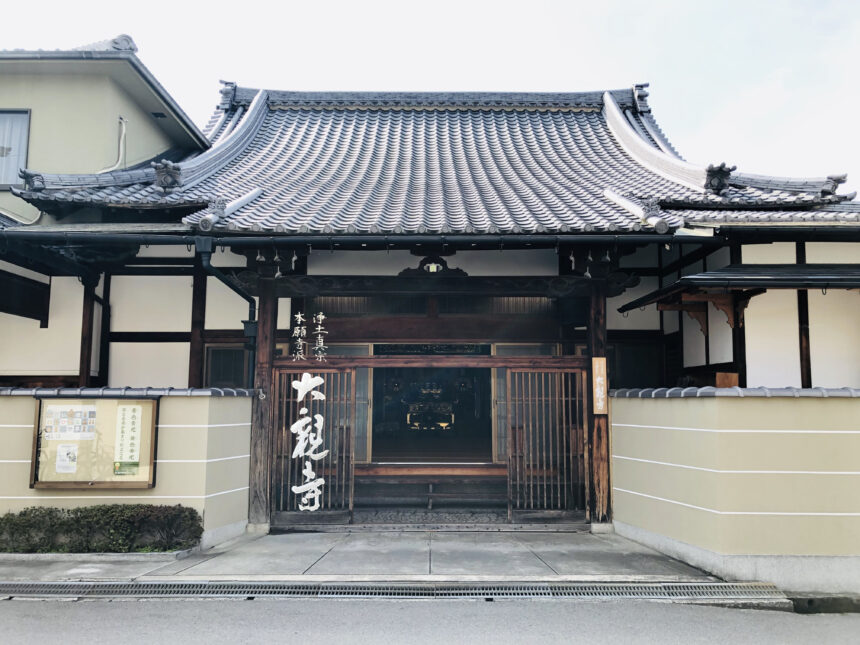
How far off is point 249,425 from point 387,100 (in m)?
9.29

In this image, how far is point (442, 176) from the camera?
1085 centimetres

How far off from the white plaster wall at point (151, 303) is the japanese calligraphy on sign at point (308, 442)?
2422mm

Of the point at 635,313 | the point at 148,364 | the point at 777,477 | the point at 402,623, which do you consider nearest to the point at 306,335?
the point at 148,364

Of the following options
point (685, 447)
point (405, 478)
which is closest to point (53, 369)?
point (405, 478)

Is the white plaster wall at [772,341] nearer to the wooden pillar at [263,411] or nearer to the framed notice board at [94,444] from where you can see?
the wooden pillar at [263,411]

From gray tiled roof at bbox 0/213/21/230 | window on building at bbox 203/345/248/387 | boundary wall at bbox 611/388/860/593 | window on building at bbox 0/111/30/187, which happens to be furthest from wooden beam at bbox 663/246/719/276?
window on building at bbox 0/111/30/187

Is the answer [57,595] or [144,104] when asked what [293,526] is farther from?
[144,104]

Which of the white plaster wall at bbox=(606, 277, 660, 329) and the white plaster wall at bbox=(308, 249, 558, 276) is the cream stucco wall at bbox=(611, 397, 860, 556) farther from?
the white plaster wall at bbox=(308, 249, 558, 276)

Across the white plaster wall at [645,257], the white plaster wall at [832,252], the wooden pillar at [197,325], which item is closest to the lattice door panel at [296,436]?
the wooden pillar at [197,325]

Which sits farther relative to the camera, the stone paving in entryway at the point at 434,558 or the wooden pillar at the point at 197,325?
the wooden pillar at the point at 197,325

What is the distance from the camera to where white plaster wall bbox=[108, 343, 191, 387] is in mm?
9438

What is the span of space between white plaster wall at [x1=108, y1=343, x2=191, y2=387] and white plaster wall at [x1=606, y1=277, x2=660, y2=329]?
6.91 metres

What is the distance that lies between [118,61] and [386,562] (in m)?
8.96

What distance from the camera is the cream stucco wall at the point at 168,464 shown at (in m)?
7.27
